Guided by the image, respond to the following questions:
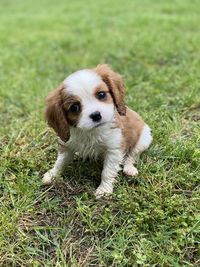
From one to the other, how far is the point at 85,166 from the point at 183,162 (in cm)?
88

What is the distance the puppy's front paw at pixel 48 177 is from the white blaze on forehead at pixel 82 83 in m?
0.92

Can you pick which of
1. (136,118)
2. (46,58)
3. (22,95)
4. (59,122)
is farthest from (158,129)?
(46,58)

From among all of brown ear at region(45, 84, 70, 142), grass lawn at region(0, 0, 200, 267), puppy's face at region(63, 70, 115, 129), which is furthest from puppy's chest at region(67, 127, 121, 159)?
grass lawn at region(0, 0, 200, 267)

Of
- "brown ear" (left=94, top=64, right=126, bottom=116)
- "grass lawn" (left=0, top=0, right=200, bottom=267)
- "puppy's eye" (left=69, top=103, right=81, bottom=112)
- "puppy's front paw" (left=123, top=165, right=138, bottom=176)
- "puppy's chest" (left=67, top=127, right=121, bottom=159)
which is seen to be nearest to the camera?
"grass lawn" (left=0, top=0, right=200, bottom=267)

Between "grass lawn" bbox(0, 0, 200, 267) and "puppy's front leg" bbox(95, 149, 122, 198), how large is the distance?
0.31 ft

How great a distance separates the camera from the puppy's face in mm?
3936

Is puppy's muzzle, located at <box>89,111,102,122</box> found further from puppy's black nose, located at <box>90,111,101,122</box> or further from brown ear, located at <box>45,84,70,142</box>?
brown ear, located at <box>45,84,70,142</box>

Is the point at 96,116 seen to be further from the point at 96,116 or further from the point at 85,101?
the point at 85,101

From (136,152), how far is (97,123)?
87 centimetres

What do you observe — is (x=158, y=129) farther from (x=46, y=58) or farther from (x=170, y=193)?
(x=46, y=58)

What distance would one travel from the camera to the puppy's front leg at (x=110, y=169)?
4363 millimetres

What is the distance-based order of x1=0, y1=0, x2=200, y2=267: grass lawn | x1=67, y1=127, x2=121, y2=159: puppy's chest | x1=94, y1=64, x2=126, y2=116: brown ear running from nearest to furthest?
x1=0, y1=0, x2=200, y2=267: grass lawn
x1=94, y1=64, x2=126, y2=116: brown ear
x1=67, y1=127, x2=121, y2=159: puppy's chest

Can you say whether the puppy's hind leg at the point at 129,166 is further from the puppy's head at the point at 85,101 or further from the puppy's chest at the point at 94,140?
the puppy's head at the point at 85,101

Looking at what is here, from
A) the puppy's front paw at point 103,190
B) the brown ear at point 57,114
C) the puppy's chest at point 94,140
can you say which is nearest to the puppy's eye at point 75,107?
the brown ear at point 57,114
